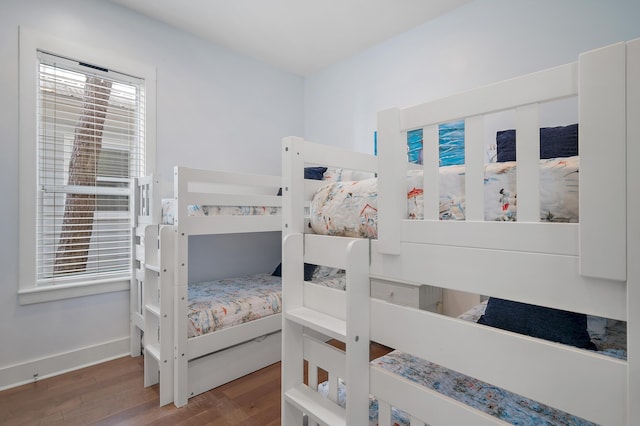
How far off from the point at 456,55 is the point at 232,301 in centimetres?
232

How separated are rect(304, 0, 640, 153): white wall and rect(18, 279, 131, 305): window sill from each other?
7.19ft

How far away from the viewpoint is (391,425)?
1.03m

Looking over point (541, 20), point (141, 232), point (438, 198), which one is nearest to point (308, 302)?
point (438, 198)

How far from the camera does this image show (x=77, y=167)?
2.17m

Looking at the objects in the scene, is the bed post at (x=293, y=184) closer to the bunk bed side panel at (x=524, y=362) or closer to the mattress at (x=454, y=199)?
the mattress at (x=454, y=199)

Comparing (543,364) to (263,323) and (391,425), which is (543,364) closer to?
(391,425)

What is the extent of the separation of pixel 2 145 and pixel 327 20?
224 cm

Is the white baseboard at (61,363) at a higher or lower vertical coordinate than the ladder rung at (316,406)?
lower

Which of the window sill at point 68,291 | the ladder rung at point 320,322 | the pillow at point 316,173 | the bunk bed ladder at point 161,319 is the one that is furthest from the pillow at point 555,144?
the window sill at point 68,291

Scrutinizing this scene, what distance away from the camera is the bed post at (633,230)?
583 mm

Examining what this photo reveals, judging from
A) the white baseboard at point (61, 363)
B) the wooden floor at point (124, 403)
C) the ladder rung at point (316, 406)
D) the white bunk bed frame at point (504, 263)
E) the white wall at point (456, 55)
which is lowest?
the wooden floor at point (124, 403)

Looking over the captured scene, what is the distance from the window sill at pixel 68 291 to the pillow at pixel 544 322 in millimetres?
2322

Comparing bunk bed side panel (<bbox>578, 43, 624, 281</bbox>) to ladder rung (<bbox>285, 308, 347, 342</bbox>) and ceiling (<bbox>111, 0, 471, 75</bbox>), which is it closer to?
ladder rung (<bbox>285, 308, 347, 342</bbox>)

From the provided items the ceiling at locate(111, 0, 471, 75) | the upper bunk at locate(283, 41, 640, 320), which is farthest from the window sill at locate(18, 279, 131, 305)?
the upper bunk at locate(283, 41, 640, 320)
